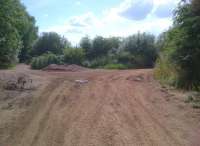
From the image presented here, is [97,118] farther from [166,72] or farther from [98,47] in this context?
[98,47]

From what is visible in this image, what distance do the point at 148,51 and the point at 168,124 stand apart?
70.1 feet

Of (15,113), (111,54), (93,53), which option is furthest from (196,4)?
(93,53)

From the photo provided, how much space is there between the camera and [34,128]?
6320 millimetres

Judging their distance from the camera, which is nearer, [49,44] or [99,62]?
[99,62]

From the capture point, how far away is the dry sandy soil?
557 cm

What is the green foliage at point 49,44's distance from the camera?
41.7 m

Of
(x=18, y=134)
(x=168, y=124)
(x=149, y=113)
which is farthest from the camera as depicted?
(x=149, y=113)

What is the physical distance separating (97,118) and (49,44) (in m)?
35.8

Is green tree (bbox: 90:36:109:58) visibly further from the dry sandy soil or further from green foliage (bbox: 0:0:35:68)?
the dry sandy soil

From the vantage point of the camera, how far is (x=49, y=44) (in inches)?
1640

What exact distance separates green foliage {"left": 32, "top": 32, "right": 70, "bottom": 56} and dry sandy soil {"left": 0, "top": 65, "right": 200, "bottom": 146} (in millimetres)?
31006

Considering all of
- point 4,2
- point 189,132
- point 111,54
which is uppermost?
point 4,2

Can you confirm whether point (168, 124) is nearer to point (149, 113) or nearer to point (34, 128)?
point (149, 113)

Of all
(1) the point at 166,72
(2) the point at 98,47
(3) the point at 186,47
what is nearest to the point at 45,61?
(2) the point at 98,47
